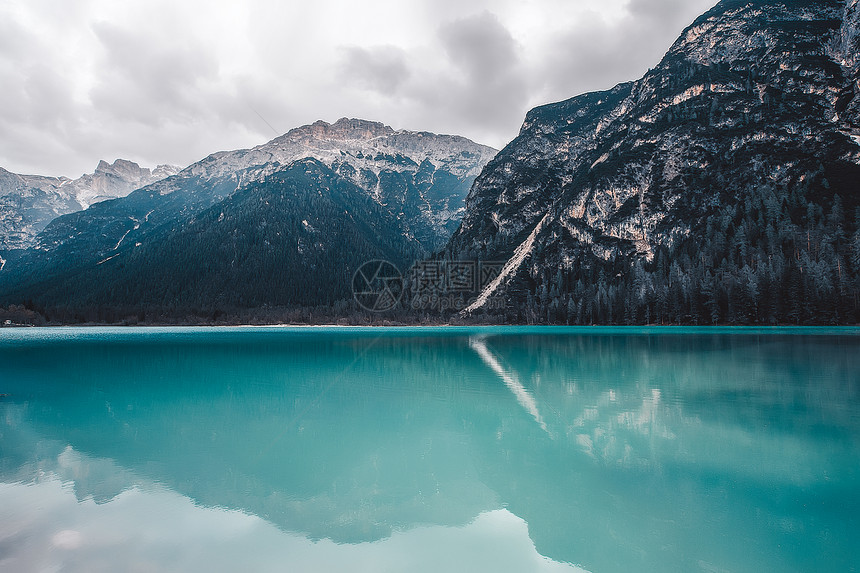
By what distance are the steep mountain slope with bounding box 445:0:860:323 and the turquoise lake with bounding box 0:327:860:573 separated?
71772 millimetres

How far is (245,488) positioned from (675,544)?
9542 millimetres

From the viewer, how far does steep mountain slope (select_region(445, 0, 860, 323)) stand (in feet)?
268

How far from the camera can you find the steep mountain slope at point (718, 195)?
81812 millimetres

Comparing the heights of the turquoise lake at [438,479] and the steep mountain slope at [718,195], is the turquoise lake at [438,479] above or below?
below

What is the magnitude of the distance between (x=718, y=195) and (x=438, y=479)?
436 ft

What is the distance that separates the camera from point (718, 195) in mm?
115000

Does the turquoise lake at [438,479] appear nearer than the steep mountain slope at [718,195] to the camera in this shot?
Yes

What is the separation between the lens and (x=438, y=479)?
1124 cm

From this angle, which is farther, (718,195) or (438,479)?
(718,195)

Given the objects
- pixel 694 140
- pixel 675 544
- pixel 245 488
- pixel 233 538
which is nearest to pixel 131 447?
pixel 245 488

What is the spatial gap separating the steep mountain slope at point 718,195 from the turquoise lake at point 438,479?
2826 inches

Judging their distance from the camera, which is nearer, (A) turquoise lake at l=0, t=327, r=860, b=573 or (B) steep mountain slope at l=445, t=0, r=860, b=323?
(A) turquoise lake at l=0, t=327, r=860, b=573

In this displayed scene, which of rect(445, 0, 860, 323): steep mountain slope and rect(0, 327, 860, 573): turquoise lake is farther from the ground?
rect(445, 0, 860, 323): steep mountain slope

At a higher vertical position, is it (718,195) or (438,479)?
(718,195)
